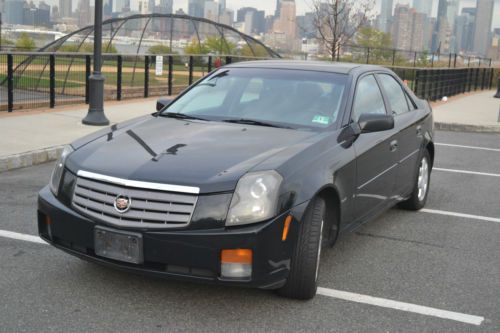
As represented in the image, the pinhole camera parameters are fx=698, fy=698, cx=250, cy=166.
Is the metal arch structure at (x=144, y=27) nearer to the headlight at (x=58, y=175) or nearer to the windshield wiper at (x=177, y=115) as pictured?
the windshield wiper at (x=177, y=115)

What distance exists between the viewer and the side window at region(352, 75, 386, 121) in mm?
5453

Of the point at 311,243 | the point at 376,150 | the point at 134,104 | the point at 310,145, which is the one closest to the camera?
the point at 311,243

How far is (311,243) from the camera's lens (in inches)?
166

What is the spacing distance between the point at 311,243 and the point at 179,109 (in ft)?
6.35

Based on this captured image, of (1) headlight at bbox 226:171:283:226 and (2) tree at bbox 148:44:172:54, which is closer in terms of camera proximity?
(1) headlight at bbox 226:171:283:226

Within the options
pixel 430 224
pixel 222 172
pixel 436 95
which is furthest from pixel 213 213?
pixel 436 95

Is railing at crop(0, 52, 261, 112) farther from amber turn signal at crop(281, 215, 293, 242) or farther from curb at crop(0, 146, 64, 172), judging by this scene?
amber turn signal at crop(281, 215, 293, 242)

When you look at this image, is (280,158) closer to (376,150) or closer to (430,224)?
(376,150)

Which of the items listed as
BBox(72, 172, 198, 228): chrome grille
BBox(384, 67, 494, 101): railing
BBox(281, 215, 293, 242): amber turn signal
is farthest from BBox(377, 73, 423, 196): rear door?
BBox(384, 67, 494, 101): railing

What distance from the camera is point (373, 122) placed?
5.18m

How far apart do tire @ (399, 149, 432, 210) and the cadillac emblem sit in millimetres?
3587

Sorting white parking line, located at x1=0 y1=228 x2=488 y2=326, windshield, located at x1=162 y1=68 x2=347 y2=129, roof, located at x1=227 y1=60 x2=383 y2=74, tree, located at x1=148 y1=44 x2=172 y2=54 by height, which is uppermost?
roof, located at x1=227 y1=60 x2=383 y2=74

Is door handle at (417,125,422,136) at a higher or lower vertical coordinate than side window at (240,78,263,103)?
lower

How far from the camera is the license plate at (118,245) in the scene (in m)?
3.95
